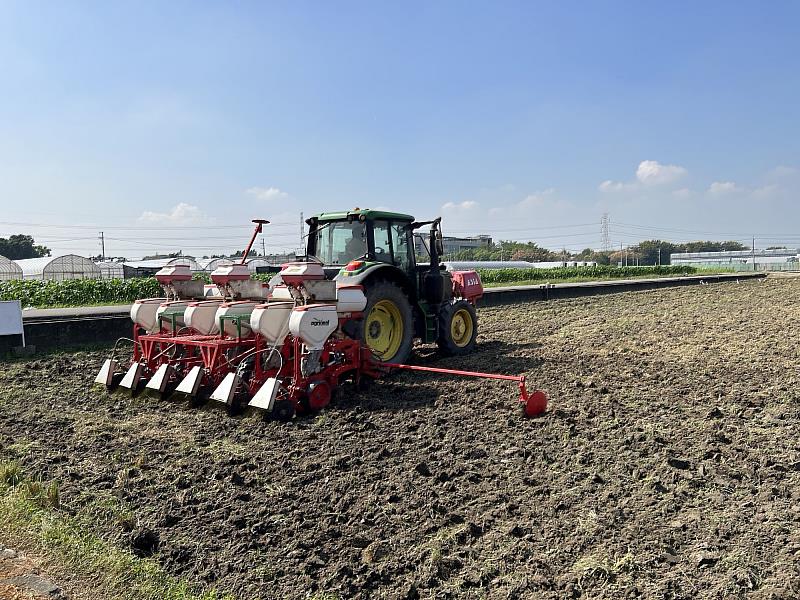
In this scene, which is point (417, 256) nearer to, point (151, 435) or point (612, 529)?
point (151, 435)

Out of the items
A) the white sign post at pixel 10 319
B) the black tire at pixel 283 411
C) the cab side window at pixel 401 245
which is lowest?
the black tire at pixel 283 411

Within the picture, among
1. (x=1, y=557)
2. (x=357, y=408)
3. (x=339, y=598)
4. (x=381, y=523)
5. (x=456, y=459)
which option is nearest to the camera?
(x=339, y=598)

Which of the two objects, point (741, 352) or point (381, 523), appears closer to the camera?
point (381, 523)

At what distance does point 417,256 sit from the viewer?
29.4 ft

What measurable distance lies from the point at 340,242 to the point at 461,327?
8.11ft

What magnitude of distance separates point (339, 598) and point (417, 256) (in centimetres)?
624

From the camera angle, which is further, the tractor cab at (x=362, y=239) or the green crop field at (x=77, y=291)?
the green crop field at (x=77, y=291)

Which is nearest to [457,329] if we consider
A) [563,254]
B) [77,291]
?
[77,291]

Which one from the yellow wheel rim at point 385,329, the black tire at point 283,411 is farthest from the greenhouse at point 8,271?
the black tire at point 283,411

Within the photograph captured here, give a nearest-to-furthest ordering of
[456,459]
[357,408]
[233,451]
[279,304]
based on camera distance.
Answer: [456,459] < [233,451] < [357,408] < [279,304]

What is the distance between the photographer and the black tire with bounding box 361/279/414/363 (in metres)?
7.55

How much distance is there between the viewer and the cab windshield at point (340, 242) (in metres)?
8.29

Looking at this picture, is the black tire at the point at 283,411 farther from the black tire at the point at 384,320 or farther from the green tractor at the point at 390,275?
the black tire at the point at 384,320

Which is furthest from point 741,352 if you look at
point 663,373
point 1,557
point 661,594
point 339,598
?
point 1,557
